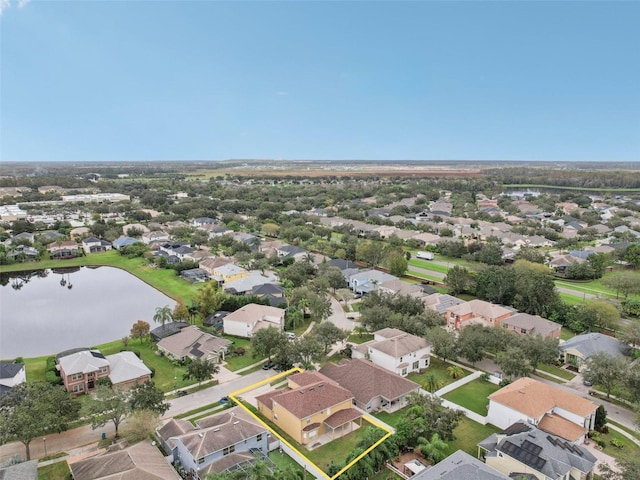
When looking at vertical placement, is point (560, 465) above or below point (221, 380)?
above

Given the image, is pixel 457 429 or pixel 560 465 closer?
pixel 560 465

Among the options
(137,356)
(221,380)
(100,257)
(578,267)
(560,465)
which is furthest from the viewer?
(100,257)

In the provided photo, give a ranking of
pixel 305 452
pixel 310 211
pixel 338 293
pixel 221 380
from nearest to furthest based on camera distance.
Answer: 1. pixel 305 452
2. pixel 221 380
3. pixel 338 293
4. pixel 310 211

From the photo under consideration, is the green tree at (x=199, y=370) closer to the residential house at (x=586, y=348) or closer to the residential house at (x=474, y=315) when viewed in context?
the residential house at (x=474, y=315)

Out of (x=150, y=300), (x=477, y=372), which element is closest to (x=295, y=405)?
(x=477, y=372)

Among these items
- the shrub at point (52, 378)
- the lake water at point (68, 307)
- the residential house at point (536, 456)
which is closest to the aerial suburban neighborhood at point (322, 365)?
the residential house at point (536, 456)

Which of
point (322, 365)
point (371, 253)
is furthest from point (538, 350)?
point (371, 253)

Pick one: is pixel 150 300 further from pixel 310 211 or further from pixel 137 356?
pixel 310 211
